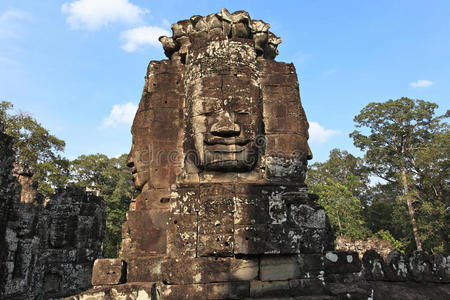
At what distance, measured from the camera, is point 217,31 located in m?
4.13

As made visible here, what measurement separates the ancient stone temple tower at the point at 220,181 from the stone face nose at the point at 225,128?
0.01 m

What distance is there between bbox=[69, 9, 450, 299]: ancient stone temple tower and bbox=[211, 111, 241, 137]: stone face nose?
0.01 meters

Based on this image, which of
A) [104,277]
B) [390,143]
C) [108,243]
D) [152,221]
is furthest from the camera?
[108,243]

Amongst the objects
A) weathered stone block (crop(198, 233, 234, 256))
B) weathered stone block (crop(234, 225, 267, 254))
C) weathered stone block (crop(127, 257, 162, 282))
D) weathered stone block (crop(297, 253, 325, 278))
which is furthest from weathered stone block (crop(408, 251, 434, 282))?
weathered stone block (crop(127, 257, 162, 282))

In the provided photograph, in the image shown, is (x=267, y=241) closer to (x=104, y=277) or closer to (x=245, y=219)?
(x=245, y=219)

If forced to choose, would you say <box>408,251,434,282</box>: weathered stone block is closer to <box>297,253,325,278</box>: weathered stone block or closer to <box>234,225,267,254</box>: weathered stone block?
<box>297,253,325,278</box>: weathered stone block

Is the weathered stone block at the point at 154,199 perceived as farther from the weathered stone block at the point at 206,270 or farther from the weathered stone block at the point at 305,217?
the weathered stone block at the point at 305,217

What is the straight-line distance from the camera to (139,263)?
375 cm

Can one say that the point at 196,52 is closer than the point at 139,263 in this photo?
No

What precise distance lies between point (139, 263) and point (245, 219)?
4.88ft

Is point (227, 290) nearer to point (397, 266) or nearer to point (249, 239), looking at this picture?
point (249, 239)

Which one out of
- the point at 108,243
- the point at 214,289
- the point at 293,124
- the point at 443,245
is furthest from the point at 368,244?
the point at 108,243

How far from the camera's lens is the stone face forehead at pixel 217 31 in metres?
4.15

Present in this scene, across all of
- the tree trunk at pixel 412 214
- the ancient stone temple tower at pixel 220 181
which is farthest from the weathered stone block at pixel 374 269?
the tree trunk at pixel 412 214
